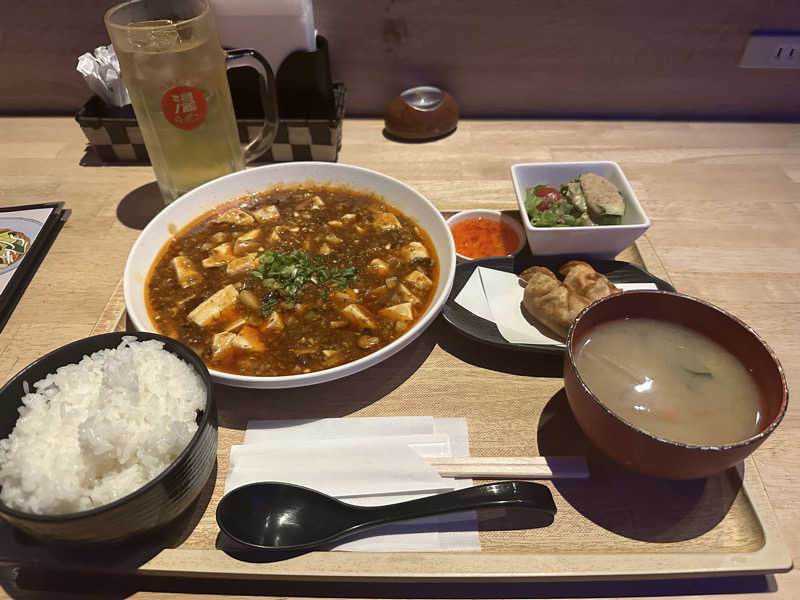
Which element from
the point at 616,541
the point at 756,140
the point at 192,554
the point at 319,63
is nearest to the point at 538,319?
the point at 616,541

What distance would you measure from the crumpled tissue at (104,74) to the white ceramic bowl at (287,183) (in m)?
0.89

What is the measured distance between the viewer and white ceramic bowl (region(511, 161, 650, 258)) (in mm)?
2072

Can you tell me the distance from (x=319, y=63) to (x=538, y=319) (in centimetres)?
186

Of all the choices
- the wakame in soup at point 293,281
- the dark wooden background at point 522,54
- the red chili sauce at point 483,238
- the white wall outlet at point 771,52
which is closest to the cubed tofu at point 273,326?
the wakame in soup at point 293,281

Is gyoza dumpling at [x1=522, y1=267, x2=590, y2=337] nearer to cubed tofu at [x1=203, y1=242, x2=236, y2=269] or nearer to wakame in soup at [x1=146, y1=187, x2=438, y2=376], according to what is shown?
wakame in soup at [x1=146, y1=187, x2=438, y2=376]

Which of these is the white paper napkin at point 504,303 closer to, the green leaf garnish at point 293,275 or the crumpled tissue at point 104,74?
the green leaf garnish at point 293,275

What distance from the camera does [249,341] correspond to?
1849 millimetres

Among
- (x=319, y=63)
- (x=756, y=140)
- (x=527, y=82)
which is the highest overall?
(x=319, y=63)

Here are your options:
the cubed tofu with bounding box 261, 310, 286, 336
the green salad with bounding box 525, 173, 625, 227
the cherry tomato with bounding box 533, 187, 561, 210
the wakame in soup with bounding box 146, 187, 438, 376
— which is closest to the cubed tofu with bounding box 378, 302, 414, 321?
the wakame in soup with bounding box 146, 187, 438, 376

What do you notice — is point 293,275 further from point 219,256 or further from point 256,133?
point 256,133

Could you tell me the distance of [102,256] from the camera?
2352 millimetres

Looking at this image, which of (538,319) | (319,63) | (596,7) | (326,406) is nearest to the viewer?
(326,406)

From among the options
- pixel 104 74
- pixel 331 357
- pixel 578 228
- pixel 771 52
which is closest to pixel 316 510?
pixel 331 357

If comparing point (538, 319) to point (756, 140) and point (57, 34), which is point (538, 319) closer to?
point (756, 140)
